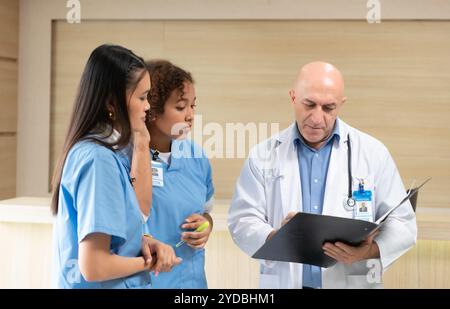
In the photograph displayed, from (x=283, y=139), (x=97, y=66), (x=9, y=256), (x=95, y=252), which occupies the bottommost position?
(x=9, y=256)

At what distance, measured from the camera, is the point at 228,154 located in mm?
1698

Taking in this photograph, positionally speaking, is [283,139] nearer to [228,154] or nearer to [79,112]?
[228,154]

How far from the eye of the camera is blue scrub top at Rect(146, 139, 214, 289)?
53.2 inches

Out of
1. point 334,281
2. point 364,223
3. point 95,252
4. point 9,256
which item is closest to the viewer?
point 95,252

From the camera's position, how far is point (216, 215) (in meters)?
1.66

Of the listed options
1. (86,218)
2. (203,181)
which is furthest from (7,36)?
(86,218)

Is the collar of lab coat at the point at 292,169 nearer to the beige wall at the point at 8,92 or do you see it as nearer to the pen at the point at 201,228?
the pen at the point at 201,228

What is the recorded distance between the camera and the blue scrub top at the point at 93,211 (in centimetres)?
108

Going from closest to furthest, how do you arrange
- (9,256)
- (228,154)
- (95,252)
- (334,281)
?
(95,252)
(334,281)
(228,154)
(9,256)

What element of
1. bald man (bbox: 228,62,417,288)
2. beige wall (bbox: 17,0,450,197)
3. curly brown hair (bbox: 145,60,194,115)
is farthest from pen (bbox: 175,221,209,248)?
beige wall (bbox: 17,0,450,197)

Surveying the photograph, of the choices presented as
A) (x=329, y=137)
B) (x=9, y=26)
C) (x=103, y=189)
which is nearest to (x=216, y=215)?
(x=329, y=137)

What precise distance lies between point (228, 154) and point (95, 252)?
697 mm

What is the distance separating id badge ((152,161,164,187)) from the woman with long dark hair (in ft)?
0.54

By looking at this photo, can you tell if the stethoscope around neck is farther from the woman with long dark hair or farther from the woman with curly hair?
the woman with long dark hair
